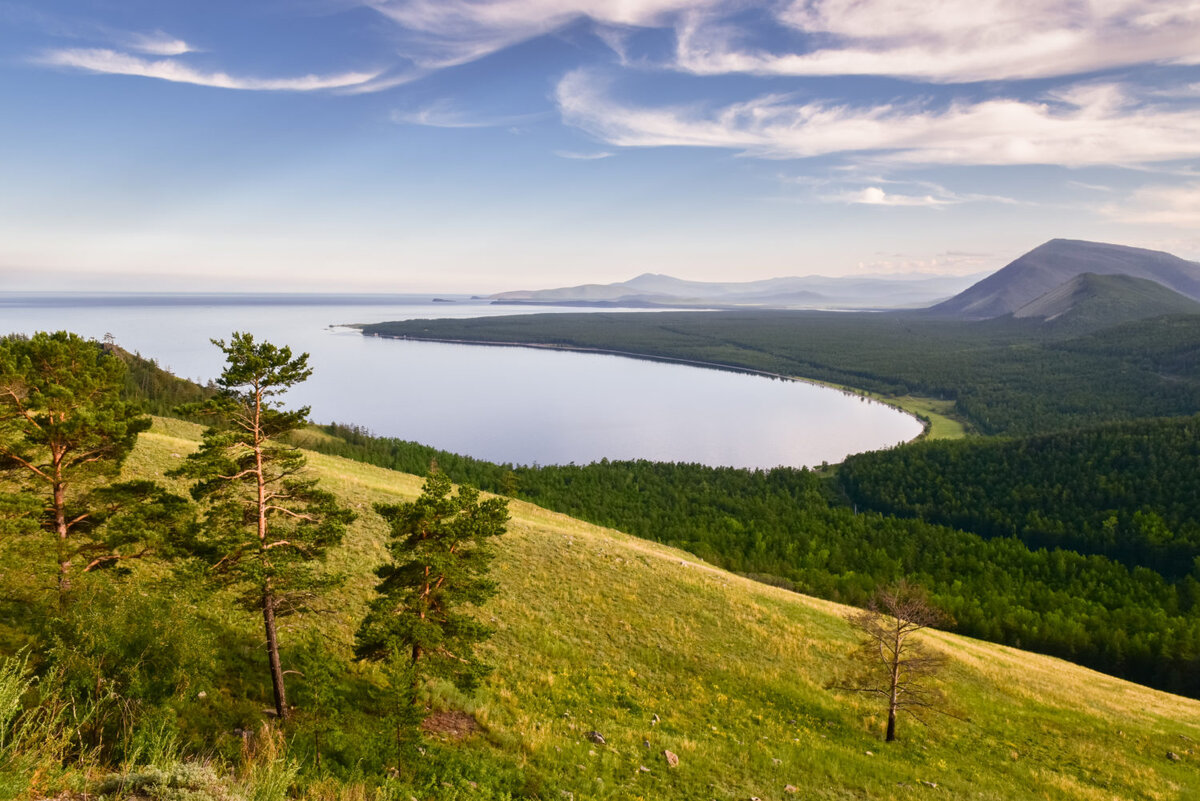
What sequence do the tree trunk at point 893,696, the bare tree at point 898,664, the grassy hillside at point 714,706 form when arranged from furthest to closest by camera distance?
the bare tree at point 898,664
the tree trunk at point 893,696
the grassy hillside at point 714,706

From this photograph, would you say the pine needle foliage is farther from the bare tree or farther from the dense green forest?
the bare tree

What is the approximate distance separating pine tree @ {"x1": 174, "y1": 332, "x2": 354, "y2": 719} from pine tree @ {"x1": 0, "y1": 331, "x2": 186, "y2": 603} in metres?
1.58

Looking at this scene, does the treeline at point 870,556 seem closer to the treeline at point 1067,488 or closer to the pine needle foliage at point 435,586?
the treeline at point 1067,488

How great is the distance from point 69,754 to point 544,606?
22.2m

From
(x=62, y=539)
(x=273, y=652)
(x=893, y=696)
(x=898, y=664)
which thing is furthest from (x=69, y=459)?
(x=893, y=696)

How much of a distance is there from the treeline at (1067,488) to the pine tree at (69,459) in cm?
13633

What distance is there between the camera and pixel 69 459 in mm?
15602

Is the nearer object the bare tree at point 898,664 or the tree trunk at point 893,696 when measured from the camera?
the tree trunk at point 893,696

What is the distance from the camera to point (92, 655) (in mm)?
12914

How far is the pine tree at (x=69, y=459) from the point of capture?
14375 mm

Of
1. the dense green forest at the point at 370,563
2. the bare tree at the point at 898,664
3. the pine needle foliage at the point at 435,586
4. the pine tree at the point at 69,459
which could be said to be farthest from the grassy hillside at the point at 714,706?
Result: the pine tree at the point at 69,459

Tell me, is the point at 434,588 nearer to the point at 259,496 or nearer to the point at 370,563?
the point at 259,496

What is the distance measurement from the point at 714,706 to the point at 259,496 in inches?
792

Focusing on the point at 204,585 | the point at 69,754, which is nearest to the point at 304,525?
the point at 204,585
